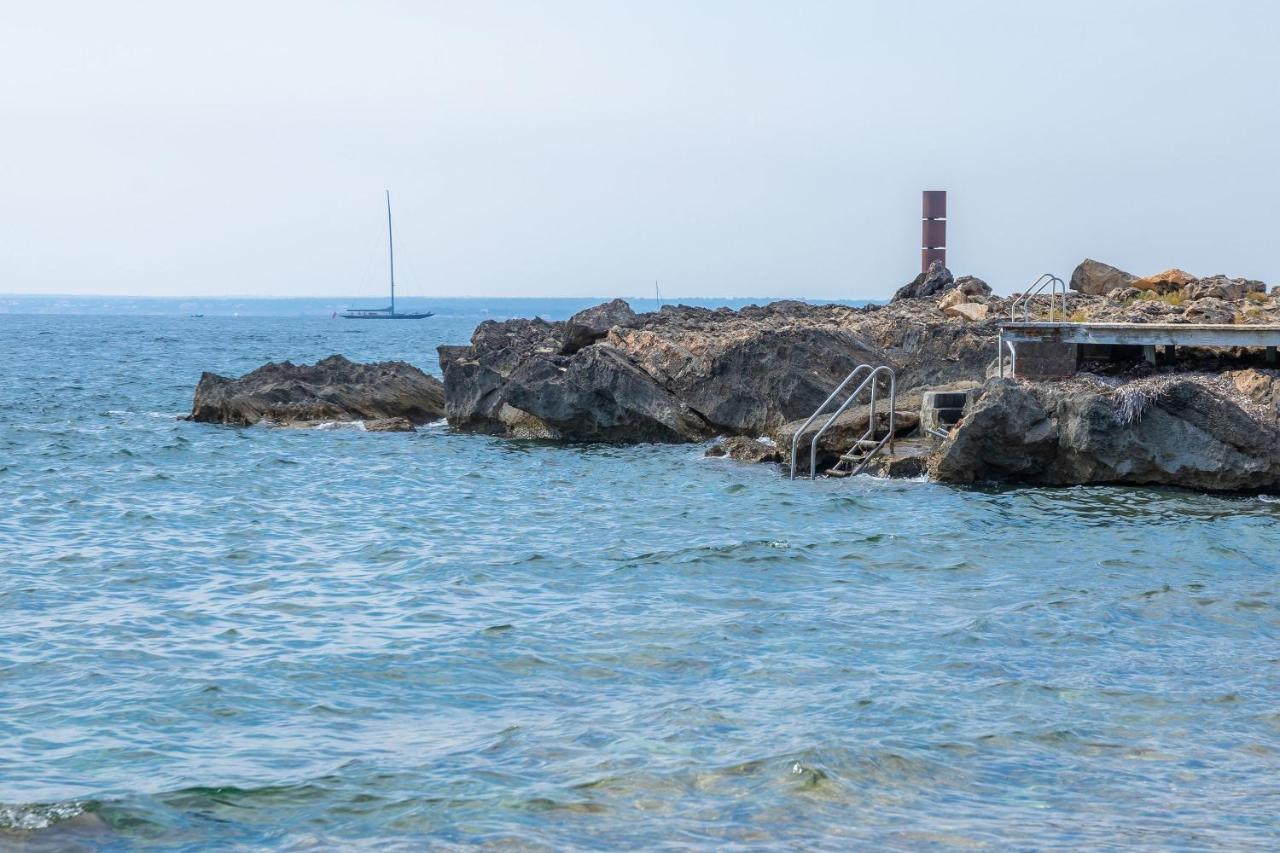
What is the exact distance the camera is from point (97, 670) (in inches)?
413

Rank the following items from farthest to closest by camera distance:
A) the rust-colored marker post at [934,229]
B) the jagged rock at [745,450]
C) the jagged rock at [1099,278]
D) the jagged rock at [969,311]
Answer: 1. the rust-colored marker post at [934,229]
2. the jagged rock at [1099,278]
3. the jagged rock at [969,311]
4. the jagged rock at [745,450]

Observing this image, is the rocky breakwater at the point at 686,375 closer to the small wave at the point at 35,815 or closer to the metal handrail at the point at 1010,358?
the metal handrail at the point at 1010,358

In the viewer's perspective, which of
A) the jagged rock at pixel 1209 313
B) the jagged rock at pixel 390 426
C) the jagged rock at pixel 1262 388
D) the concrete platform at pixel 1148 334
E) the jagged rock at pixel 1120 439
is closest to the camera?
the jagged rock at pixel 1120 439

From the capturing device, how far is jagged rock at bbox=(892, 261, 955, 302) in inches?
1565

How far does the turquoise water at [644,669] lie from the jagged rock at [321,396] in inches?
419

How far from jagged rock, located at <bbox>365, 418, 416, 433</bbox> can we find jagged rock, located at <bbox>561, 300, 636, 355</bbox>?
397 centimetres

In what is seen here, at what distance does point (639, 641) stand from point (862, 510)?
24.8 feet

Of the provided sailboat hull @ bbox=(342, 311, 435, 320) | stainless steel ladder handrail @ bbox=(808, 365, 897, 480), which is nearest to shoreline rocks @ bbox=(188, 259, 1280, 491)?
stainless steel ladder handrail @ bbox=(808, 365, 897, 480)

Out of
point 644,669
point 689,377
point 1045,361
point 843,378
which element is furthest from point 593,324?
point 644,669

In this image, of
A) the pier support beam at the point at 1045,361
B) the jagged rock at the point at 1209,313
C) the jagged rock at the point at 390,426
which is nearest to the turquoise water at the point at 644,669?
the pier support beam at the point at 1045,361

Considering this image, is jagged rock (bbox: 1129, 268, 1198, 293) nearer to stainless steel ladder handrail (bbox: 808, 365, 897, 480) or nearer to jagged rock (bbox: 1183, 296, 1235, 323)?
jagged rock (bbox: 1183, 296, 1235, 323)

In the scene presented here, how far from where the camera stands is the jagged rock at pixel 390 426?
30047 millimetres

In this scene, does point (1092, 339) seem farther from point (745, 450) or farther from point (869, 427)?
point (745, 450)

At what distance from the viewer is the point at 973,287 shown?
36.3 m
